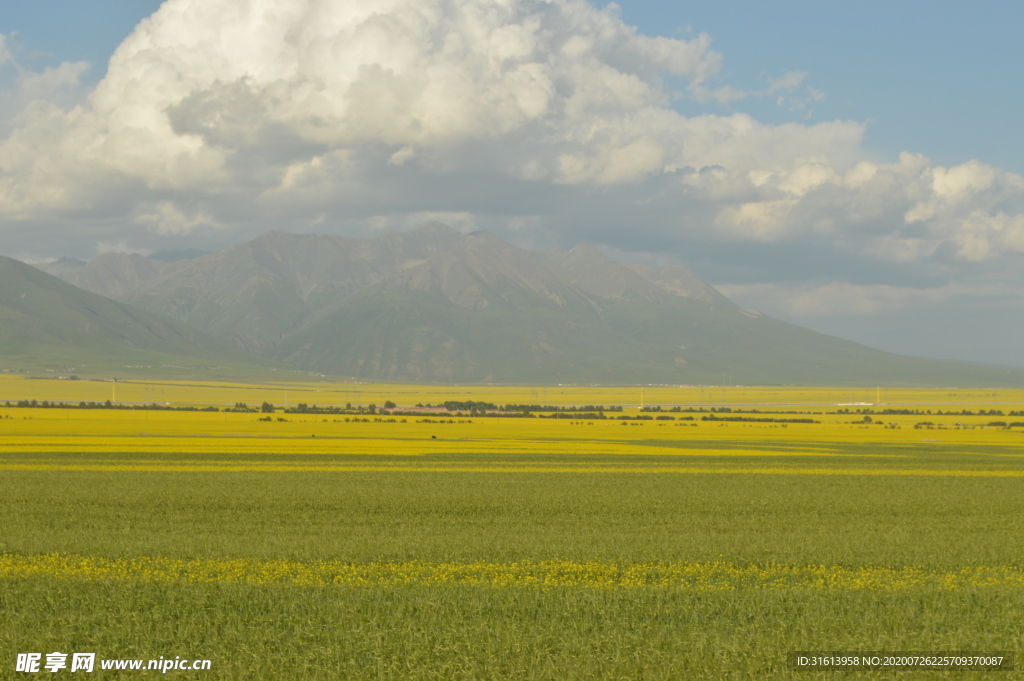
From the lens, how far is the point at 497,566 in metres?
20.2

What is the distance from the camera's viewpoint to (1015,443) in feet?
270

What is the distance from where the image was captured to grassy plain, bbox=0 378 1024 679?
13.5 meters

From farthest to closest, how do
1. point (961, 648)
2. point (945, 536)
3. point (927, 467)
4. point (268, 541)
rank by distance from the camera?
1. point (927, 467)
2. point (945, 536)
3. point (268, 541)
4. point (961, 648)

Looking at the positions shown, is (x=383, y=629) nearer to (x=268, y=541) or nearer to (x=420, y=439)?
(x=268, y=541)

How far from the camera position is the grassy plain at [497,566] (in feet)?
44.3

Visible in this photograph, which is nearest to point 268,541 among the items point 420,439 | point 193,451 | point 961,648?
point 961,648

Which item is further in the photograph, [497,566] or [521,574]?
[497,566]

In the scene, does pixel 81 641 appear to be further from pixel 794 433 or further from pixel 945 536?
pixel 794 433

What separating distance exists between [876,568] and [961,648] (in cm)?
718

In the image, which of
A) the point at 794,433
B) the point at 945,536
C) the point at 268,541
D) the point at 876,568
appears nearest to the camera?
the point at 876,568

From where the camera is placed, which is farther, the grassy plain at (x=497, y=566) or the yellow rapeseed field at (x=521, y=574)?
the yellow rapeseed field at (x=521, y=574)

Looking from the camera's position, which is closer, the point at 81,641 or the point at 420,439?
the point at 81,641

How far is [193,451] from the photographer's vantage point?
56281mm

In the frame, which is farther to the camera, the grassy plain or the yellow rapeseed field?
the yellow rapeseed field
